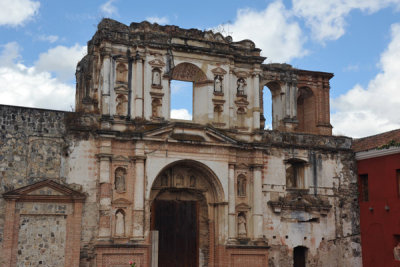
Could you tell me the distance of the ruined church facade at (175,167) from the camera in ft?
67.4

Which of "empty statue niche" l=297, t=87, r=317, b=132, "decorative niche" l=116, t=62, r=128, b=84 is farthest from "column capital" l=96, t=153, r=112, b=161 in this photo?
"empty statue niche" l=297, t=87, r=317, b=132

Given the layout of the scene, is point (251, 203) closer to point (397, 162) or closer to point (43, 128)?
point (397, 162)

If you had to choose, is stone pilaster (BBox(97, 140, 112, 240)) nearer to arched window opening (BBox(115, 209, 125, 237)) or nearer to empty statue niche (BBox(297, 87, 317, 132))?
arched window opening (BBox(115, 209, 125, 237))

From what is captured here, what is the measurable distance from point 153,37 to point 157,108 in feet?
9.68

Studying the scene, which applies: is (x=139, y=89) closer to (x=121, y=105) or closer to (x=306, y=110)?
(x=121, y=105)

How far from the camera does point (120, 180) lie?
2178cm

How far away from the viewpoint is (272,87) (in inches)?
1056

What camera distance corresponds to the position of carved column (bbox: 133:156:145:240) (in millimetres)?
21375

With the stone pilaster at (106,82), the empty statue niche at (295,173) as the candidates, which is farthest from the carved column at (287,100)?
the stone pilaster at (106,82)

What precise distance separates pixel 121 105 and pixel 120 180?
3.05 metres

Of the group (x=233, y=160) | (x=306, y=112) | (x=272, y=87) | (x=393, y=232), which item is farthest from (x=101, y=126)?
(x=393, y=232)

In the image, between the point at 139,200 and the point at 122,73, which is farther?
the point at 122,73

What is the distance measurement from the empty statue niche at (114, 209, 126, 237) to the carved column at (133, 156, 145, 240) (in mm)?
435

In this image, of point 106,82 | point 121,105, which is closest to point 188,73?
point 121,105
